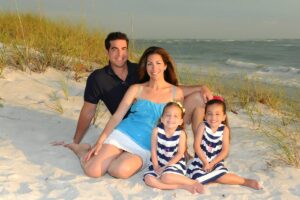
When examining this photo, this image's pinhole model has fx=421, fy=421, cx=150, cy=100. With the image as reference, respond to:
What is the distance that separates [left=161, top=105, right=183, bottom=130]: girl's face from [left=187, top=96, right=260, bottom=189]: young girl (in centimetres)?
22

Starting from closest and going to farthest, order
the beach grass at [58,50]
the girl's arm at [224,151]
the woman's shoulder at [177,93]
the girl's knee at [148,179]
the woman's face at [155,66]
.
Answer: the girl's knee at [148,179] < the girl's arm at [224,151] < the woman's face at [155,66] < the woman's shoulder at [177,93] < the beach grass at [58,50]

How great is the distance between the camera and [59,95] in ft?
19.4

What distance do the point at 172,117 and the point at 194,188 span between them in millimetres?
592

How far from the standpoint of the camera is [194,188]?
10.8ft

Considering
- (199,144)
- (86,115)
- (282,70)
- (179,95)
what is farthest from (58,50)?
(282,70)

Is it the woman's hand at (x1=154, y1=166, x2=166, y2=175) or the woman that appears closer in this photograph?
the woman's hand at (x1=154, y1=166, x2=166, y2=175)

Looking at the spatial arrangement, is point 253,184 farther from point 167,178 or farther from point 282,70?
point 282,70

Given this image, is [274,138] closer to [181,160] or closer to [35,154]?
[181,160]

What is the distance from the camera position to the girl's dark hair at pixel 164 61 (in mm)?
3689

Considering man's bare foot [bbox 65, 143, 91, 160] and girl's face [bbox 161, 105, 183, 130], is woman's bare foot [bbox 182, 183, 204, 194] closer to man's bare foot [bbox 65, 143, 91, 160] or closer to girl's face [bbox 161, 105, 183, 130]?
girl's face [bbox 161, 105, 183, 130]

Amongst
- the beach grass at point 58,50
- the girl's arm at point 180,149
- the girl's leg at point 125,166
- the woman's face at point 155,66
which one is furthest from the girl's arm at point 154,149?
the beach grass at point 58,50

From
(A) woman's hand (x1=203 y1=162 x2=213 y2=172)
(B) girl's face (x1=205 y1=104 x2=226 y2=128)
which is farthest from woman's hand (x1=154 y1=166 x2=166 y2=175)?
(B) girl's face (x1=205 y1=104 x2=226 y2=128)

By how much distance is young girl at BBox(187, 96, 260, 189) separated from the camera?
11.2 feet

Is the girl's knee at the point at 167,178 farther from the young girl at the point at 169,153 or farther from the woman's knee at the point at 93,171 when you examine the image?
the woman's knee at the point at 93,171
